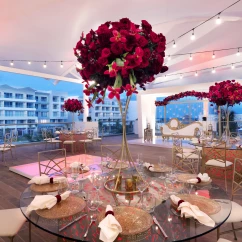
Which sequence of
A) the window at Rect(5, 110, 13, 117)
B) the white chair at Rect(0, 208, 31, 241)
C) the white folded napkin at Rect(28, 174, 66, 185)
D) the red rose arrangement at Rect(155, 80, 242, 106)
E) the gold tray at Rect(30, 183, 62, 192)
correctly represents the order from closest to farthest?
the white chair at Rect(0, 208, 31, 241) < the gold tray at Rect(30, 183, 62, 192) < the white folded napkin at Rect(28, 174, 66, 185) < the red rose arrangement at Rect(155, 80, 242, 106) < the window at Rect(5, 110, 13, 117)

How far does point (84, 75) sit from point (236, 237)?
2513 mm

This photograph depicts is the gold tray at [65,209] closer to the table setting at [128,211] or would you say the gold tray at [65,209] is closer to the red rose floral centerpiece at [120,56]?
the table setting at [128,211]

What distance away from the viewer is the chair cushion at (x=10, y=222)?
1744 mm

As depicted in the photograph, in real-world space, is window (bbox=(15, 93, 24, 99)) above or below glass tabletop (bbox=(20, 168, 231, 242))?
above

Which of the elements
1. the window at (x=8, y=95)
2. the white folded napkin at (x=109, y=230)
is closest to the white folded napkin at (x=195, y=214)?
the white folded napkin at (x=109, y=230)

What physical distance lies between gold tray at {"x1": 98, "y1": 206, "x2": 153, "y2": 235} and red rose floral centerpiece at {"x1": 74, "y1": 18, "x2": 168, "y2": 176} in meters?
0.78

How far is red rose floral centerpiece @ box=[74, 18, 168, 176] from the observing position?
1.47 meters

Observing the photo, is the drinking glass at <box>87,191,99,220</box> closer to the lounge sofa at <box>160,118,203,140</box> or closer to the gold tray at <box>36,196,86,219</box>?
the gold tray at <box>36,196,86,219</box>

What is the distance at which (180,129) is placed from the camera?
11000 millimetres

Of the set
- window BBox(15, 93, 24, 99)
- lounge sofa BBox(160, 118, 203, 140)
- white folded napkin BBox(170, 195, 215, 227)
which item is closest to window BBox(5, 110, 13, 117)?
window BBox(15, 93, 24, 99)

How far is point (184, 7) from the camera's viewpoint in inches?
Result: 213

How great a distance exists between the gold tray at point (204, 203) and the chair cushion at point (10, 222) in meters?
1.33

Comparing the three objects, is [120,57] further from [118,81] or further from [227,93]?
[227,93]

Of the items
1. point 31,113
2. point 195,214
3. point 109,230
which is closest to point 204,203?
point 195,214
